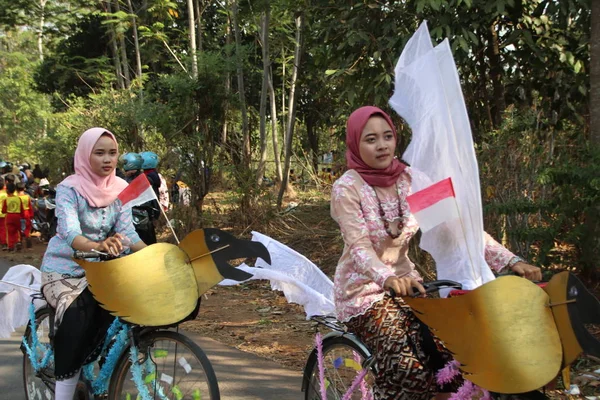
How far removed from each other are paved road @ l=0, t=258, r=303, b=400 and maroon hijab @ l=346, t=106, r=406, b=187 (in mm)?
2199

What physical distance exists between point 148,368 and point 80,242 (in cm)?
73

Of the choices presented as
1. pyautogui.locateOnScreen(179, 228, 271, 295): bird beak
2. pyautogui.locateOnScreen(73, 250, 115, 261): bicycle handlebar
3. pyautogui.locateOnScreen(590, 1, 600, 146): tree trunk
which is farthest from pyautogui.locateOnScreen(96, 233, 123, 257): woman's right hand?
pyautogui.locateOnScreen(590, 1, 600, 146): tree trunk

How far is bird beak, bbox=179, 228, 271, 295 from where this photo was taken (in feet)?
9.28

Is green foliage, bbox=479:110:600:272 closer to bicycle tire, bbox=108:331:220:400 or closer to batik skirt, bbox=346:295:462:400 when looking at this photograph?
batik skirt, bbox=346:295:462:400

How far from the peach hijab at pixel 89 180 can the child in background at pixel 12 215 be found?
10.6 meters

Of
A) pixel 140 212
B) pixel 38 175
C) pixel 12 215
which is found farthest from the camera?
pixel 38 175

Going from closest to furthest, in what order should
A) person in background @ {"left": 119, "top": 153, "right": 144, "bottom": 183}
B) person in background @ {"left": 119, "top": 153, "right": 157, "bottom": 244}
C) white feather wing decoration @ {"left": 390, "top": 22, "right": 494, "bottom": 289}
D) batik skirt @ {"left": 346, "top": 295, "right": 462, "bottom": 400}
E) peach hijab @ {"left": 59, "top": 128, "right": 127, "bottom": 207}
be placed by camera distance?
white feather wing decoration @ {"left": 390, "top": 22, "right": 494, "bottom": 289} → batik skirt @ {"left": 346, "top": 295, "right": 462, "bottom": 400} → peach hijab @ {"left": 59, "top": 128, "right": 127, "bottom": 207} → person in background @ {"left": 119, "top": 153, "right": 157, "bottom": 244} → person in background @ {"left": 119, "top": 153, "right": 144, "bottom": 183}

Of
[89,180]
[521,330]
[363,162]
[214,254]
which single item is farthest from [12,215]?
[521,330]

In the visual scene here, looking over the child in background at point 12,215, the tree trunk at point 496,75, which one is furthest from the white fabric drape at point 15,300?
the child in background at point 12,215

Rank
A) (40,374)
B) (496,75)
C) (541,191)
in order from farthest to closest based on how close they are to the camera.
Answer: (496,75) < (541,191) < (40,374)

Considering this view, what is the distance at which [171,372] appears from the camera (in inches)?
125

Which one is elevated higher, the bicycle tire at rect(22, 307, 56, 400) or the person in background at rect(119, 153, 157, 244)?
the person in background at rect(119, 153, 157, 244)

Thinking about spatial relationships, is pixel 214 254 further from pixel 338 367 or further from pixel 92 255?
pixel 338 367

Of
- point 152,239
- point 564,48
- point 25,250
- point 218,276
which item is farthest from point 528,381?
point 25,250
